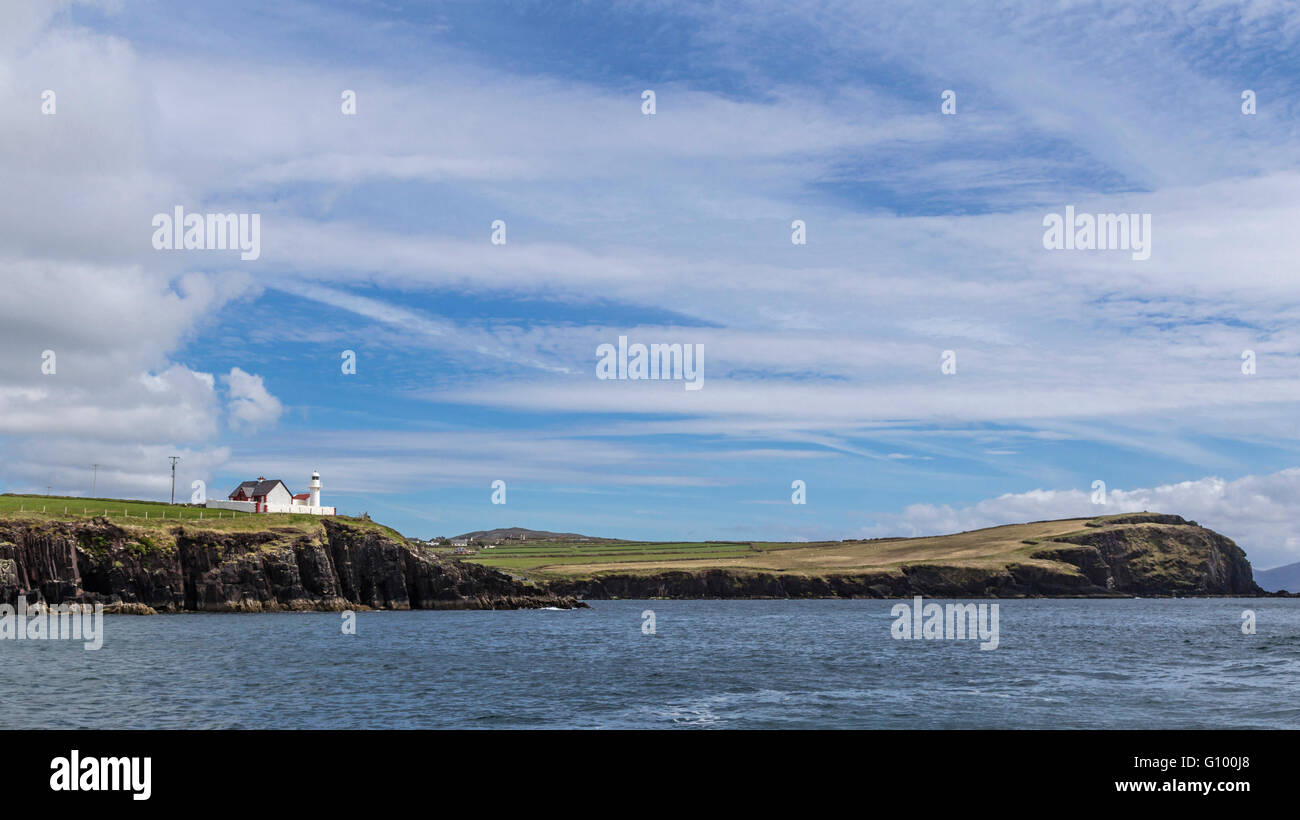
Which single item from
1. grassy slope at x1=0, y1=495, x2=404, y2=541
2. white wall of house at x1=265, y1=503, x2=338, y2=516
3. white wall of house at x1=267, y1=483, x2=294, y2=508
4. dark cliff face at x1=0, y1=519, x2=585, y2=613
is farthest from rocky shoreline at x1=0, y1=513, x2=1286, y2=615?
white wall of house at x1=267, y1=483, x2=294, y2=508

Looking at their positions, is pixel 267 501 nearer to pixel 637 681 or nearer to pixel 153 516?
pixel 153 516

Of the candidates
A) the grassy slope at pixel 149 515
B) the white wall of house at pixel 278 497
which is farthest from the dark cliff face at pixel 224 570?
the white wall of house at pixel 278 497

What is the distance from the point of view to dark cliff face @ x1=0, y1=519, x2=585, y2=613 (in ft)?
443

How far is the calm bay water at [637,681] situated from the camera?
145 ft

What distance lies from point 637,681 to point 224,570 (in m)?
112

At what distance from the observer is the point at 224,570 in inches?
5896

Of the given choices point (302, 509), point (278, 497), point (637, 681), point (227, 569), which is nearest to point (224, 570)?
point (227, 569)

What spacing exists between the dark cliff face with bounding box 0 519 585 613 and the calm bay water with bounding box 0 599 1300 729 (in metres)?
43.6
